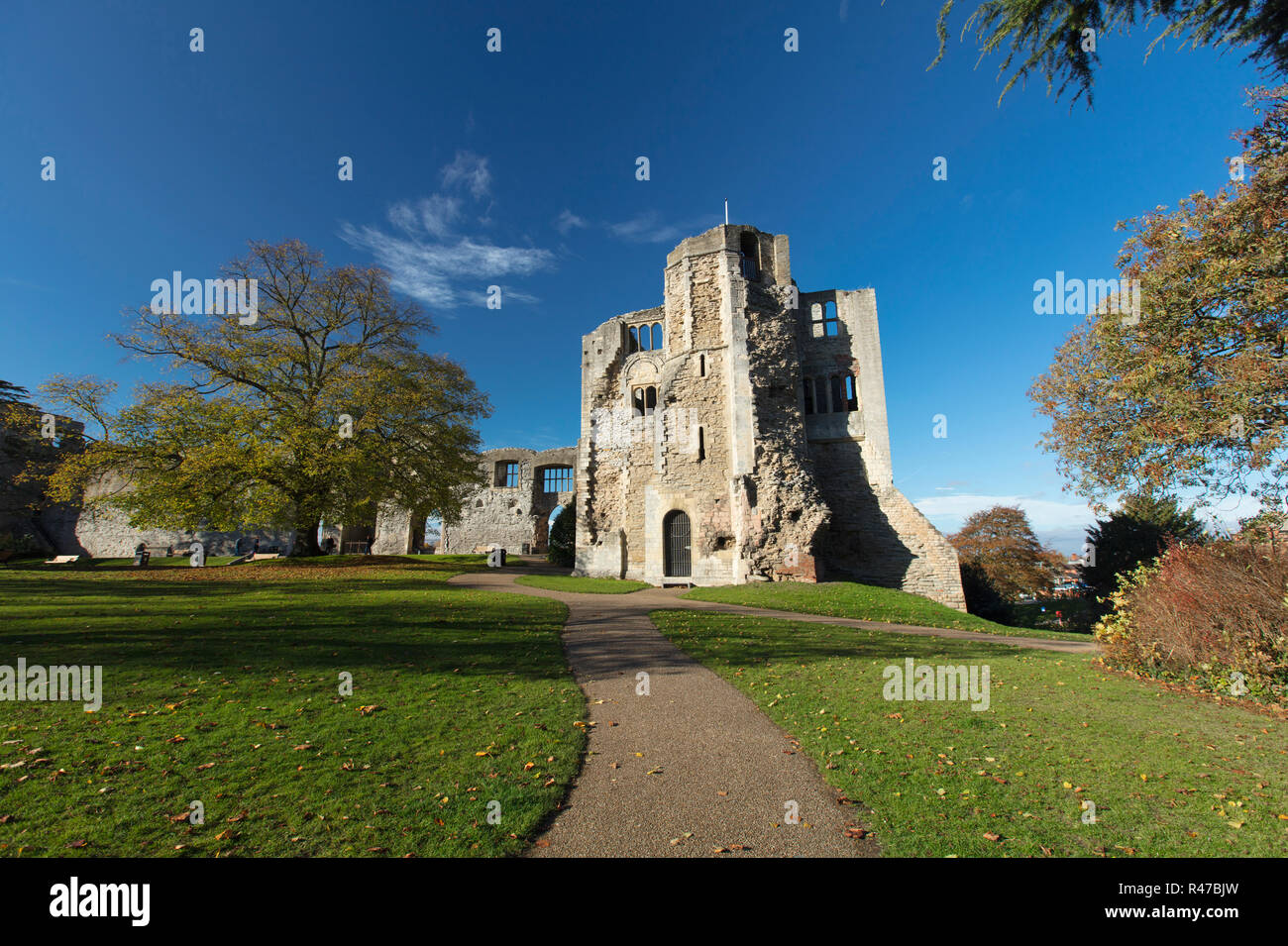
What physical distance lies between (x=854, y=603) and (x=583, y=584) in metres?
10.4

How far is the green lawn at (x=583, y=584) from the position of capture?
20.0m

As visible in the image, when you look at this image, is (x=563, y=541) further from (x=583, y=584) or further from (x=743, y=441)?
(x=743, y=441)

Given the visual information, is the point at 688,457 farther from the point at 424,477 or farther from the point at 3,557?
the point at 3,557

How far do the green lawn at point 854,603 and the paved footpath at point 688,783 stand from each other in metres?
8.91

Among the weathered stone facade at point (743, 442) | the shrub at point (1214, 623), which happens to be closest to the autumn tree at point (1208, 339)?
the shrub at point (1214, 623)

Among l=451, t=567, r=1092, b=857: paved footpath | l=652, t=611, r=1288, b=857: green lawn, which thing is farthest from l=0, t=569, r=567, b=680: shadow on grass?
l=652, t=611, r=1288, b=857: green lawn

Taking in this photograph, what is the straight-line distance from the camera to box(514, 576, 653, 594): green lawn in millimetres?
19969

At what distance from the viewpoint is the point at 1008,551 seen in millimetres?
34812

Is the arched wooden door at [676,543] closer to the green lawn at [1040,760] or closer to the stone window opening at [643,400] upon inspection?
the stone window opening at [643,400]

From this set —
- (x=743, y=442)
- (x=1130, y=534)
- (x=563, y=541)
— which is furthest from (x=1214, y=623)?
(x=563, y=541)

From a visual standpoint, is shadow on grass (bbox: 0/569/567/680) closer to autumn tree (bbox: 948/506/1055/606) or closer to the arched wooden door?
the arched wooden door

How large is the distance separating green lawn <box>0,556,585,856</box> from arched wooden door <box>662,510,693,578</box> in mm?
13163
